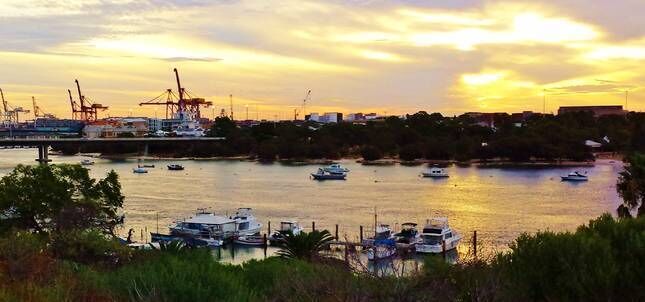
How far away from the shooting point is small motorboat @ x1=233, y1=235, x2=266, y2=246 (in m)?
26.1

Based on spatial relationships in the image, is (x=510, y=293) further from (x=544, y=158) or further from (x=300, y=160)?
(x=300, y=160)

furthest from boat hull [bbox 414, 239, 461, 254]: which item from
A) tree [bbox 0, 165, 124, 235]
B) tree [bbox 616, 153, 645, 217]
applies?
tree [bbox 0, 165, 124, 235]

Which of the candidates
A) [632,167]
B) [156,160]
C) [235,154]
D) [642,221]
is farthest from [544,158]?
[642,221]

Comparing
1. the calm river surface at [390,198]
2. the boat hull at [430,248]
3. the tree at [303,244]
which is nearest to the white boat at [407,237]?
the boat hull at [430,248]

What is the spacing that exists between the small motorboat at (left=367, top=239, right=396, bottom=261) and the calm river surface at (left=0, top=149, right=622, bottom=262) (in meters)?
3.18

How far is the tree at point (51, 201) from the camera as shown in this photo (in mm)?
20500

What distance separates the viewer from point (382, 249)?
21984 millimetres

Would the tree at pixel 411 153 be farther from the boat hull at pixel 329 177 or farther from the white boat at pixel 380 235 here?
the white boat at pixel 380 235

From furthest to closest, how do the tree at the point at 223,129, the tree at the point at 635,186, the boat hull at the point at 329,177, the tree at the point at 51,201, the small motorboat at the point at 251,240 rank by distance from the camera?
the tree at the point at 223,129
the boat hull at the point at 329,177
the small motorboat at the point at 251,240
the tree at the point at 51,201
the tree at the point at 635,186

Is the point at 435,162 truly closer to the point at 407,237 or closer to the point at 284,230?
the point at 407,237

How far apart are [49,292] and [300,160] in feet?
227

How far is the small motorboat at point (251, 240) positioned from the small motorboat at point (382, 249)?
197 inches

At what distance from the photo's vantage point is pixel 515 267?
8.02 metres

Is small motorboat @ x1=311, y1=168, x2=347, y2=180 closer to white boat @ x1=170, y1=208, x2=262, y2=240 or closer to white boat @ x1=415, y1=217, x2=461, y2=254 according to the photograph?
white boat @ x1=170, y1=208, x2=262, y2=240
